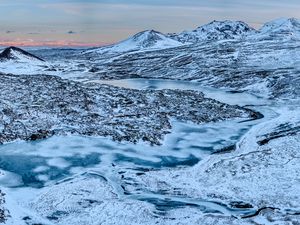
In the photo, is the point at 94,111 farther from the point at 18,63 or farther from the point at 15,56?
the point at 15,56

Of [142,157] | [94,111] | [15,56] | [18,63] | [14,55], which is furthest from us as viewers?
[14,55]

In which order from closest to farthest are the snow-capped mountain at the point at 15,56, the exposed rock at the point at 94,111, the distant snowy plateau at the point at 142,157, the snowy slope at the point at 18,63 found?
the distant snowy plateau at the point at 142,157
the exposed rock at the point at 94,111
the snowy slope at the point at 18,63
the snow-capped mountain at the point at 15,56

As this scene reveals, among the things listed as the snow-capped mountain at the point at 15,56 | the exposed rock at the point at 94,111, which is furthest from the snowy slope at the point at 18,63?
the exposed rock at the point at 94,111

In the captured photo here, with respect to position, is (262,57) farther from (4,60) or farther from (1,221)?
→ (1,221)

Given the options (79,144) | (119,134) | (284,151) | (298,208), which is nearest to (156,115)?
(119,134)

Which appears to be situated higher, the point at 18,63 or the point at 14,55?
the point at 14,55

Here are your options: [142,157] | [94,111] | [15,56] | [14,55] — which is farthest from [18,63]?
[142,157]

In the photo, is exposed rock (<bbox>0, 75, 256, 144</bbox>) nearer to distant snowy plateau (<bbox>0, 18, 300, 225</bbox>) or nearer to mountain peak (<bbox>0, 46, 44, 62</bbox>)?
distant snowy plateau (<bbox>0, 18, 300, 225</bbox>)

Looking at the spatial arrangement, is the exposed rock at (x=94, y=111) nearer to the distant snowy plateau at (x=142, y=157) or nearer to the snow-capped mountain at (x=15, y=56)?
the distant snowy plateau at (x=142, y=157)

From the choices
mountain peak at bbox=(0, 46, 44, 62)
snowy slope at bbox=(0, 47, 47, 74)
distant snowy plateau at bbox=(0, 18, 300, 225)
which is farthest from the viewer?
mountain peak at bbox=(0, 46, 44, 62)

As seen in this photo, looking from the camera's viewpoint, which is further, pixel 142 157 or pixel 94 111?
pixel 94 111

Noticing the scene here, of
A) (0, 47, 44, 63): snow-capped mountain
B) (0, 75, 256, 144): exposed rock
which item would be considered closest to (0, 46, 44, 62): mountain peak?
(0, 47, 44, 63): snow-capped mountain
